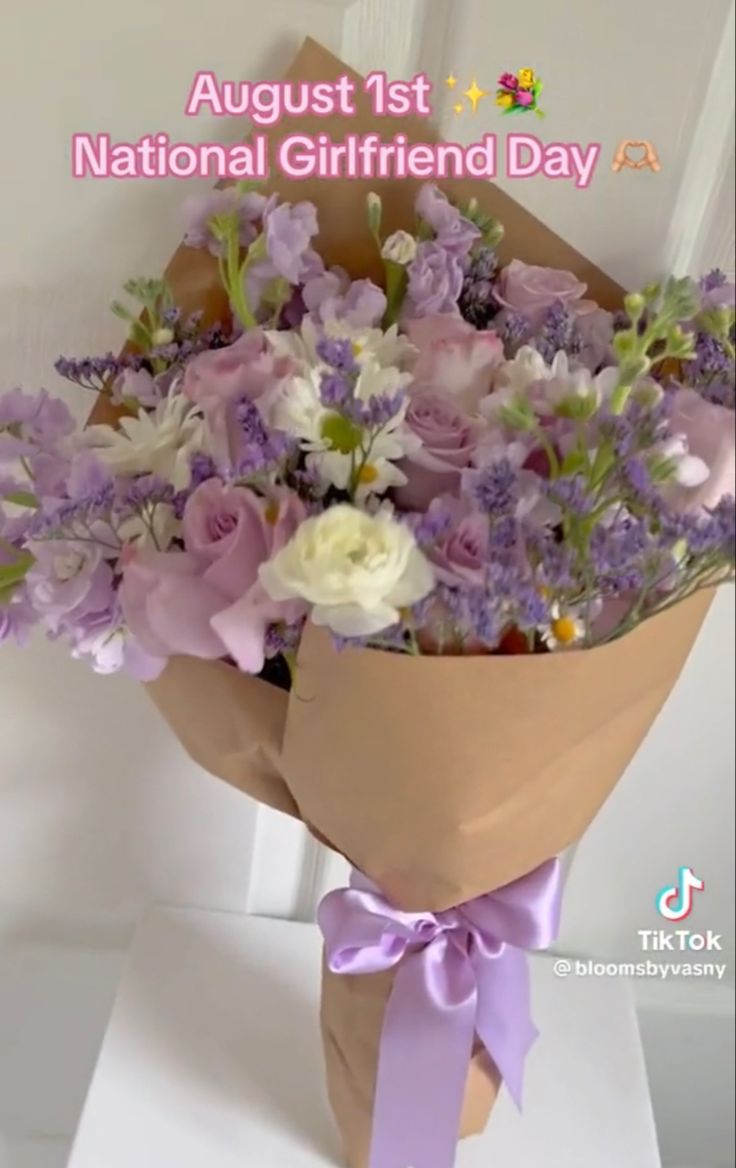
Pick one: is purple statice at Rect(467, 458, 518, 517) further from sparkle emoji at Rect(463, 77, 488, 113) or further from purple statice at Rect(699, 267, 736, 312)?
sparkle emoji at Rect(463, 77, 488, 113)

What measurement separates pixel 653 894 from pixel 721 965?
0.37 ft

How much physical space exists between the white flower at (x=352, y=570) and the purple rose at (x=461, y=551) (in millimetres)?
25

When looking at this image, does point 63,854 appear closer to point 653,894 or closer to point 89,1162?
point 89,1162

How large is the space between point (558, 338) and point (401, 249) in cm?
11

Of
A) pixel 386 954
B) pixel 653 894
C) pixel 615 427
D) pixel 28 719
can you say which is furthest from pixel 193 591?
pixel 653 894

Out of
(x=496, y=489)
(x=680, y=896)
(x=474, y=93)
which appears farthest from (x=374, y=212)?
(x=680, y=896)

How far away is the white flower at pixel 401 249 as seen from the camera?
69 cm

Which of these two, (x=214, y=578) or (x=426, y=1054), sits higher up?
(x=214, y=578)

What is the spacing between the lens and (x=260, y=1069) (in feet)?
2.97

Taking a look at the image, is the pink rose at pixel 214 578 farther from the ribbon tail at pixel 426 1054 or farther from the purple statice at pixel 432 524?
the ribbon tail at pixel 426 1054

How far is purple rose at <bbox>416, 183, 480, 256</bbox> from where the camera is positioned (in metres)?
0.70

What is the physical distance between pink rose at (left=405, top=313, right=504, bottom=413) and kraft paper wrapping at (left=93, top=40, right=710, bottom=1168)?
0.49 feet

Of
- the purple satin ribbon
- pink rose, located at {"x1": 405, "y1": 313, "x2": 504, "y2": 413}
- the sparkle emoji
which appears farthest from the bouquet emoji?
the purple satin ribbon

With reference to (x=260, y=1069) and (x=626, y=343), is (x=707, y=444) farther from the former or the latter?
(x=260, y=1069)
